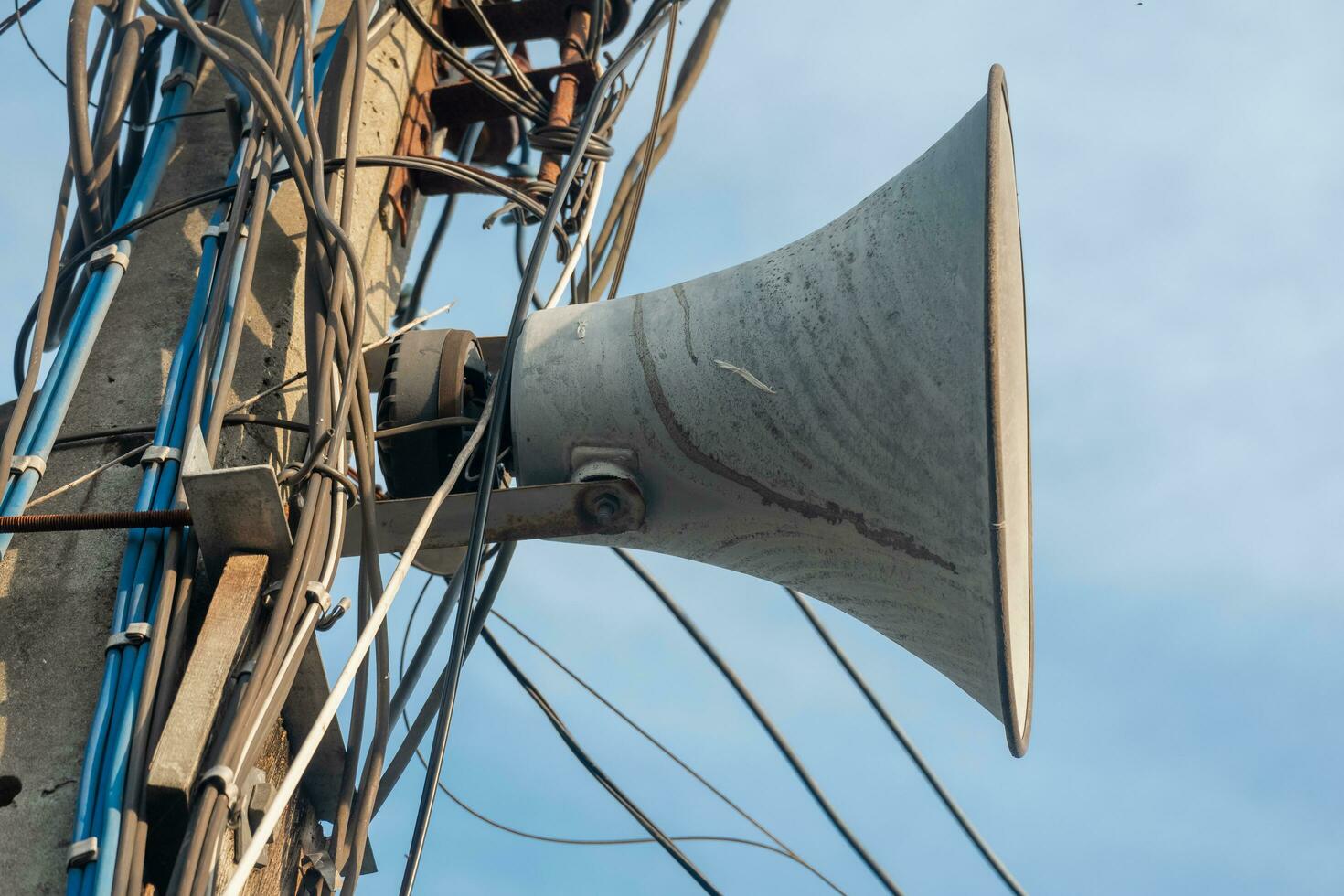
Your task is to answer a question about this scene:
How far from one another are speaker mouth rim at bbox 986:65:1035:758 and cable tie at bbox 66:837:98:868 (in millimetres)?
1056

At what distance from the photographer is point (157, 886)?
1707 millimetres

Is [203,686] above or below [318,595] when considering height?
below

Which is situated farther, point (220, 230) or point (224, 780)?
point (220, 230)

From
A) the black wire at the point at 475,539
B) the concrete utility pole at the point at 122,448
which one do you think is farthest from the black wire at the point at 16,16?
the black wire at the point at 475,539

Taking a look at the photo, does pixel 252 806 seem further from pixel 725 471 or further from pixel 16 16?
pixel 16 16

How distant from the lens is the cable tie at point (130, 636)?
1.76 metres

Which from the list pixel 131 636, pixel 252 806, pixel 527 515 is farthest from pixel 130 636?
pixel 527 515

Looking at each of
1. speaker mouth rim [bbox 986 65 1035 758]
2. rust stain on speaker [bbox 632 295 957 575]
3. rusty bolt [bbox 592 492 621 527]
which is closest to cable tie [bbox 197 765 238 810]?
rusty bolt [bbox 592 492 621 527]

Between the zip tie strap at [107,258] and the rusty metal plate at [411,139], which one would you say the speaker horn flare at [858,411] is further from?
the rusty metal plate at [411,139]

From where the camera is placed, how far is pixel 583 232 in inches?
115

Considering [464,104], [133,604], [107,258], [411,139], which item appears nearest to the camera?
[133,604]

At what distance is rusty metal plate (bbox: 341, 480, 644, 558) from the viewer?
2062mm

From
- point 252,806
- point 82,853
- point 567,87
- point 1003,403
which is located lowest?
point 82,853

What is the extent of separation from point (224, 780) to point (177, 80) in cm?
157
